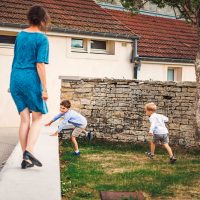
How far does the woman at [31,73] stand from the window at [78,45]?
15.2 metres

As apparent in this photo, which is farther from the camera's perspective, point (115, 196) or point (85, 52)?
point (85, 52)

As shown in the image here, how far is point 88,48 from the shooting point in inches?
810

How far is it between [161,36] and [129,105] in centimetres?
1066

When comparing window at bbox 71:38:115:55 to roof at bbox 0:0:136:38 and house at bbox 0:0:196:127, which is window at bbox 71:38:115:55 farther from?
roof at bbox 0:0:136:38

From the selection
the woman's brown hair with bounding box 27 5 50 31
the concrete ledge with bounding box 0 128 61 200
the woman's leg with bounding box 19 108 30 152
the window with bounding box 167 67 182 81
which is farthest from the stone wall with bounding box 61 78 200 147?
the window with bounding box 167 67 182 81

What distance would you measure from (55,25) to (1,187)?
15.1 m

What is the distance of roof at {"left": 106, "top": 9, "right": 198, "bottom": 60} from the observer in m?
22.3

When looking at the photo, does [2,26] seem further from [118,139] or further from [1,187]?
[1,187]

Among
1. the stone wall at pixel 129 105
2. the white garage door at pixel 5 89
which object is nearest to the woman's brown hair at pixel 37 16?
the stone wall at pixel 129 105

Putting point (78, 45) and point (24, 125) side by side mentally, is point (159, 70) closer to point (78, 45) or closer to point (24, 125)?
point (78, 45)

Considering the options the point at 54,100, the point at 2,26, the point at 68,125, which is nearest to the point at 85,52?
the point at 54,100

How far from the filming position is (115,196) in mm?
6371

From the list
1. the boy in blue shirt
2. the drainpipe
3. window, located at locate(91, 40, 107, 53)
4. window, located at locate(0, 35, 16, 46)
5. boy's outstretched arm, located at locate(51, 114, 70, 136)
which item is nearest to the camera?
boy's outstretched arm, located at locate(51, 114, 70, 136)

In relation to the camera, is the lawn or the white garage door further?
the white garage door
